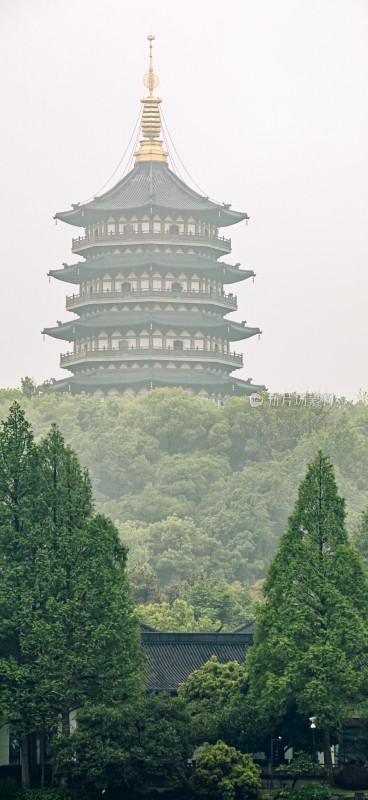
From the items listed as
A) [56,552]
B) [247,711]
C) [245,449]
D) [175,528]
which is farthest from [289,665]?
[245,449]

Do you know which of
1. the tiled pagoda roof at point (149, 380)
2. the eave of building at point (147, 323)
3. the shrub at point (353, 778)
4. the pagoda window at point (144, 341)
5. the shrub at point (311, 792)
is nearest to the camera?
the shrub at point (311, 792)

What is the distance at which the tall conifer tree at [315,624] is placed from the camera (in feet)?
241

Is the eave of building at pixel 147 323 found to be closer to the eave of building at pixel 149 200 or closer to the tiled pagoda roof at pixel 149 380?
the tiled pagoda roof at pixel 149 380

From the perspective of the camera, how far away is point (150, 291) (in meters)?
155

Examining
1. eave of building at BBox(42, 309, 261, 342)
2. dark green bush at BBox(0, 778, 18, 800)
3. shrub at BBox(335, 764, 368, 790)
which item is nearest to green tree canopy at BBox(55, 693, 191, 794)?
dark green bush at BBox(0, 778, 18, 800)

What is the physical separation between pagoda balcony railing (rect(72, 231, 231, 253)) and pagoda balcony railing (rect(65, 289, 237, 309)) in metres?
3.34

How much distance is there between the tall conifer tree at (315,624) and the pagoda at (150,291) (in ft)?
256

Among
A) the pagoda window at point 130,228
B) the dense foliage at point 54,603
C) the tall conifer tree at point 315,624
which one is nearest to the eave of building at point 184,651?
the dense foliage at point 54,603

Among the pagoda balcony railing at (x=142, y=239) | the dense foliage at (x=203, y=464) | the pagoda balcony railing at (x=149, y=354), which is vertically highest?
the pagoda balcony railing at (x=142, y=239)

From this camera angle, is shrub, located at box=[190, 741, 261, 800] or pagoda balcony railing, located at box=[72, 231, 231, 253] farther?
pagoda balcony railing, located at box=[72, 231, 231, 253]

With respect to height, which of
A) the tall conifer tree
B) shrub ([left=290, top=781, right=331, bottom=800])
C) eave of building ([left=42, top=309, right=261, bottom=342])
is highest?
eave of building ([left=42, top=309, right=261, bottom=342])

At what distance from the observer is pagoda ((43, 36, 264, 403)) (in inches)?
6107

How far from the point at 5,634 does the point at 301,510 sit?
35.7 feet

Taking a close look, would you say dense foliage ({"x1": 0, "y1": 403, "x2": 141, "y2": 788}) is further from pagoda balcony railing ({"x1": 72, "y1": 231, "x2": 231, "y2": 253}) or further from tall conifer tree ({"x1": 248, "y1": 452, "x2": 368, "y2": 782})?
pagoda balcony railing ({"x1": 72, "y1": 231, "x2": 231, "y2": 253})
